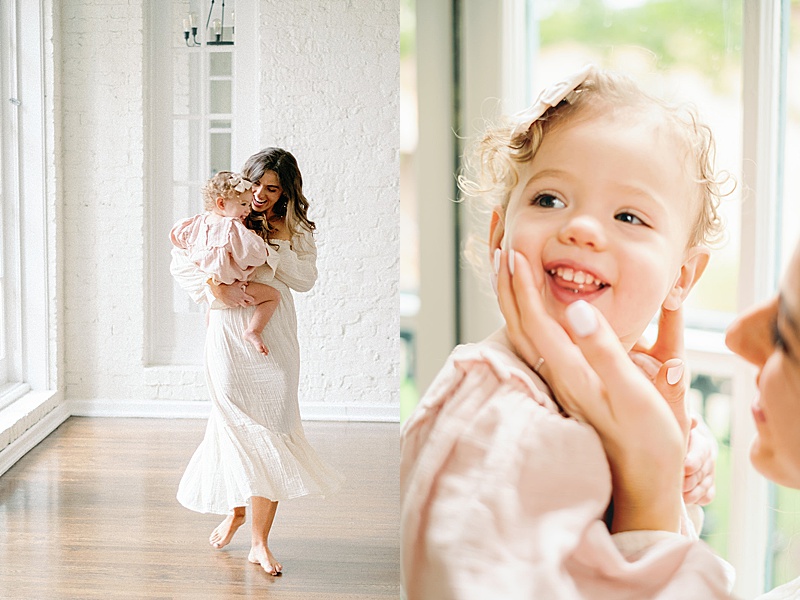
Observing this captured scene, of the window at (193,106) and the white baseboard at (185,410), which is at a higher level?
the window at (193,106)

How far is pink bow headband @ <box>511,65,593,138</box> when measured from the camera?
2.69 ft

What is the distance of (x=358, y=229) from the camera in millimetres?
4449

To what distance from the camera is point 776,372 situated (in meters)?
0.78

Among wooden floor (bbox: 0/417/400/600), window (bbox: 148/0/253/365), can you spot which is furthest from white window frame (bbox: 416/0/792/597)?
window (bbox: 148/0/253/365)

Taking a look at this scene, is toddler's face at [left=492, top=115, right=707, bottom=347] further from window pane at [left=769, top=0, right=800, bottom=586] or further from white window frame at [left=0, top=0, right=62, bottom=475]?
white window frame at [left=0, top=0, right=62, bottom=475]

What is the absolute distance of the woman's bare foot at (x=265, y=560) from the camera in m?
2.53

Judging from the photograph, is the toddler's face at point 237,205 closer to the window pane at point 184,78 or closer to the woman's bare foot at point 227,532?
the woman's bare foot at point 227,532

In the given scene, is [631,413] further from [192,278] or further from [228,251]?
[192,278]

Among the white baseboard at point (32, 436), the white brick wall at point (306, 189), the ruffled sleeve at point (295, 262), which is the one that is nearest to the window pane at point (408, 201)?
the ruffled sleeve at point (295, 262)

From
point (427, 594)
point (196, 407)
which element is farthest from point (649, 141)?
point (196, 407)

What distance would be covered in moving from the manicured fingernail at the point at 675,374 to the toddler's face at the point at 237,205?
1995mm

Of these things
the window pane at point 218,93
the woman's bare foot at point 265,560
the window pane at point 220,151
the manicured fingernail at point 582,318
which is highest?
the window pane at point 218,93

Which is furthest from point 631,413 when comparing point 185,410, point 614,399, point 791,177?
point 185,410

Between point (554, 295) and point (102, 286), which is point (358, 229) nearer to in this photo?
point (102, 286)
